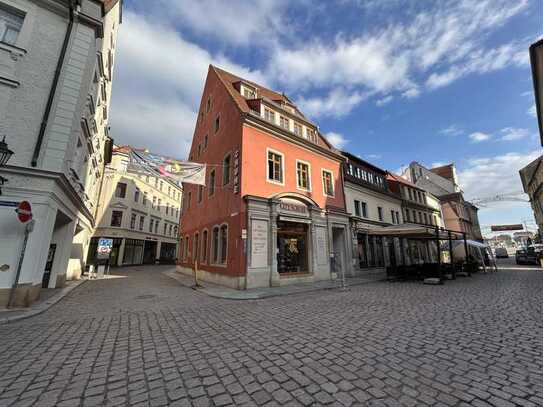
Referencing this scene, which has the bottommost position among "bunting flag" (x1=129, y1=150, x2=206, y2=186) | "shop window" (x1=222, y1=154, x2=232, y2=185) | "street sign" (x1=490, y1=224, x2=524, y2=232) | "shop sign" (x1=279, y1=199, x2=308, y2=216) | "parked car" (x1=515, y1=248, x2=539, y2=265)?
"parked car" (x1=515, y1=248, x2=539, y2=265)

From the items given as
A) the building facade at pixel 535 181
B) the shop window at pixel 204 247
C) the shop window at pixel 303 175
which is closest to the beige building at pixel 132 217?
the shop window at pixel 204 247

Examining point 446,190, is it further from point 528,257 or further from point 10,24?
point 10,24

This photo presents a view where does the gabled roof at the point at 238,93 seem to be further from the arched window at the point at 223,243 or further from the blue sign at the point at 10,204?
the blue sign at the point at 10,204

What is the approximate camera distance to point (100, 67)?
12.5 meters

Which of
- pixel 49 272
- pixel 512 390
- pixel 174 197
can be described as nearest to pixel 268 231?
pixel 512 390

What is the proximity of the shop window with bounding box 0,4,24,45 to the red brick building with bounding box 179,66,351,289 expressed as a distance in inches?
355

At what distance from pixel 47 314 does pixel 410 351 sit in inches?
366

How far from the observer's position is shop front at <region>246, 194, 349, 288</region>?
11.9 m

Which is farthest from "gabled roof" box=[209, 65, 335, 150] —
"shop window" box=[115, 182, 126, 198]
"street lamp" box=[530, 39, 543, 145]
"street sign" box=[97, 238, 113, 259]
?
"shop window" box=[115, 182, 126, 198]

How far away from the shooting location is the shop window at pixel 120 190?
2981cm

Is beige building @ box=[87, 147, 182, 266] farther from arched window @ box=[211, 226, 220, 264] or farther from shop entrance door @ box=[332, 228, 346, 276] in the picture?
shop entrance door @ box=[332, 228, 346, 276]

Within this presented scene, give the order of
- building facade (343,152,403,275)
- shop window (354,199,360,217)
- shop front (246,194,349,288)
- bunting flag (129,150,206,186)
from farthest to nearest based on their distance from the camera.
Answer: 1. shop window (354,199,360,217)
2. building facade (343,152,403,275)
3. shop front (246,194,349,288)
4. bunting flag (129,150,206,186)

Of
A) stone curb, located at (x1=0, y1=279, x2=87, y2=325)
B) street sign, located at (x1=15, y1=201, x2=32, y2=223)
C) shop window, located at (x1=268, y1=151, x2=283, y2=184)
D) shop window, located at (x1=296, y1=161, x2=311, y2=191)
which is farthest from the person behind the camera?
shop window, located at (x1=296, y1=161, x2=311, y2=191)

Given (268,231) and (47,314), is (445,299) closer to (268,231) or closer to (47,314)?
(268,231)
